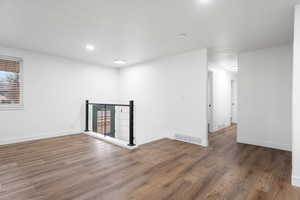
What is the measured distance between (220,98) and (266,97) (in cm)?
213

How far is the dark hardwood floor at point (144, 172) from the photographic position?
74.2 inches

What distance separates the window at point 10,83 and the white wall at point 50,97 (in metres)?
0.13

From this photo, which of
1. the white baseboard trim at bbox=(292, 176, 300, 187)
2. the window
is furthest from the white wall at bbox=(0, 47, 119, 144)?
the white baseboard trim at bbox=(292, 176, 300, 187)

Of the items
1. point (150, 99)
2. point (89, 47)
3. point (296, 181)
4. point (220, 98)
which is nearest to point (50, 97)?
point (89, 47)

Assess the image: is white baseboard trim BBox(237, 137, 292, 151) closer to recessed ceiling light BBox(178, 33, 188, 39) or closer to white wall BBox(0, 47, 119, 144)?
recessed ceiling light BBox(178, 33, 188, 39)

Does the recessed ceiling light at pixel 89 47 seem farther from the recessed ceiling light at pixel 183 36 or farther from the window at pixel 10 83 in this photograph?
the recessed ceiling light at pixel 183 36

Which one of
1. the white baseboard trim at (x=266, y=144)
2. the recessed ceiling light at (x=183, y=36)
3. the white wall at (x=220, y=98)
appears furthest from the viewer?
the white wall at (x=220, y=98)

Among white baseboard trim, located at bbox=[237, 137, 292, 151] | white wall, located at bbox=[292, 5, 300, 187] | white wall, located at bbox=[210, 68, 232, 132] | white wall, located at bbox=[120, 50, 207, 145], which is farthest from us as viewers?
white wall, located at bbox=[210, 68, 232, 132]

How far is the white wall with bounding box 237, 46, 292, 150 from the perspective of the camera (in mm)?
3535

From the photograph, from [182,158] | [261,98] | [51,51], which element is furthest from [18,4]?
[261,98]

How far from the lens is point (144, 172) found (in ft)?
7.89

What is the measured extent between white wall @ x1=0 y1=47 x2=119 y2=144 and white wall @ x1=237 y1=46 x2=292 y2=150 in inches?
189

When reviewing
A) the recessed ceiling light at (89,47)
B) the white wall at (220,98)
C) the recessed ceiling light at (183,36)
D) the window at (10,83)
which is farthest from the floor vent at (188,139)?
the window at (10,83)

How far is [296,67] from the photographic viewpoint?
6.68 ft
